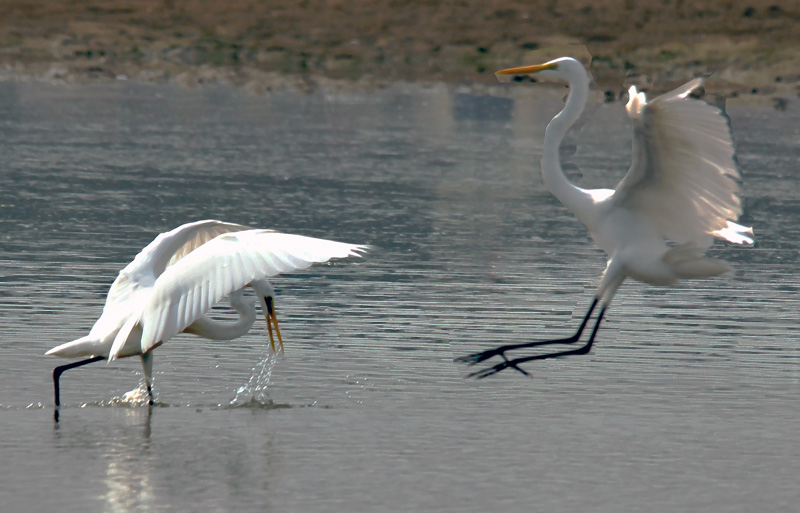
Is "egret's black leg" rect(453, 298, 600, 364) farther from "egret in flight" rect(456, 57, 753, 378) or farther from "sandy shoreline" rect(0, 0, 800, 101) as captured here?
"sandy shoreline" rect(0, 0, 800, 101)

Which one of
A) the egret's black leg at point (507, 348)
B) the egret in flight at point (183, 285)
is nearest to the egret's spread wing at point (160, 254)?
the egret in flight at point (183, 285)

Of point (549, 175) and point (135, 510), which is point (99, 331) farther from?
point (549, 175)

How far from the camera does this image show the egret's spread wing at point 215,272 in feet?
25.4

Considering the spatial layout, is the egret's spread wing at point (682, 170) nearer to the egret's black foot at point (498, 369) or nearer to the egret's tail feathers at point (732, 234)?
the egret's tail feathers at point (732, 234)

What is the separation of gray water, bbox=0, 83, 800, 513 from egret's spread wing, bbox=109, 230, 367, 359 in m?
0.63

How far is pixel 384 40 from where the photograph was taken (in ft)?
116

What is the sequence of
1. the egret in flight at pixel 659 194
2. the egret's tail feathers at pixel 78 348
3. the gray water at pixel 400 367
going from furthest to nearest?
the egret's tail feathers at pixel 78 348 < the egret in flight at pixel 659 194 < the gray water at pixel 400 367

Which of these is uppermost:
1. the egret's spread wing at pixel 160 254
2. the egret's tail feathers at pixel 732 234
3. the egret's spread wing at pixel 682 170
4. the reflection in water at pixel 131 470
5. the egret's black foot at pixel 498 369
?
the egret's spread wing at pixel 682 170

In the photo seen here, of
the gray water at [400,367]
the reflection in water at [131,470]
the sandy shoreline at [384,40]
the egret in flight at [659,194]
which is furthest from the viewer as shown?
the sandy shoreline at [384,40]

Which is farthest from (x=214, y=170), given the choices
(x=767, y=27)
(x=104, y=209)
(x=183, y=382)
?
(x=767, y=27)

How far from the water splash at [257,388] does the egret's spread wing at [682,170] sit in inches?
94.4

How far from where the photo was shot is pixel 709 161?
808cm

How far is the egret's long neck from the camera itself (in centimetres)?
854

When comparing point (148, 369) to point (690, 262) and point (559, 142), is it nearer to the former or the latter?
point (559, 142)
